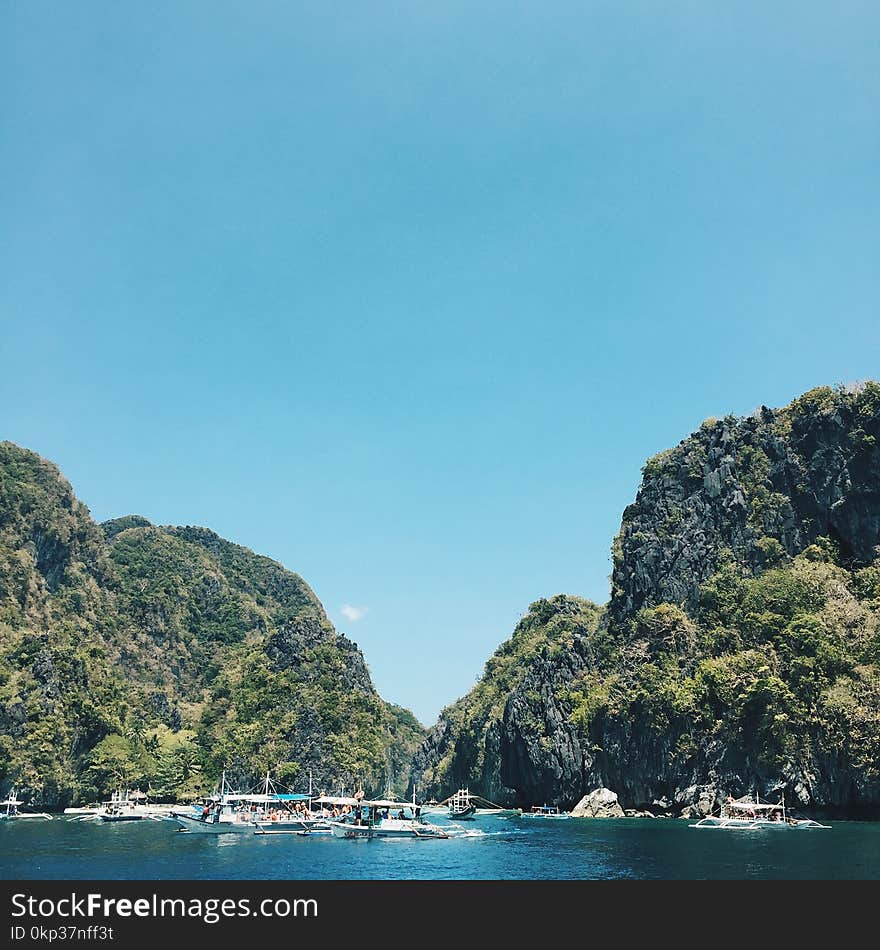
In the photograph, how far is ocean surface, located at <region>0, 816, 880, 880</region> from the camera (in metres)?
42.2

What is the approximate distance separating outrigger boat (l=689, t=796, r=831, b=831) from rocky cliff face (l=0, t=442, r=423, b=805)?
65.6 m

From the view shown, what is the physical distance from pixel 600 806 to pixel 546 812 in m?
12.2

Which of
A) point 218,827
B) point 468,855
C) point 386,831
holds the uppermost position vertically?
point 468,855

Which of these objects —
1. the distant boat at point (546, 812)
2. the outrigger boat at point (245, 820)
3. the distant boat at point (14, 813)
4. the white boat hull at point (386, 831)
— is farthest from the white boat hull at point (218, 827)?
the distant boat at point (546, 812)

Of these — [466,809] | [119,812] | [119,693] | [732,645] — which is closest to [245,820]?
[119,812]

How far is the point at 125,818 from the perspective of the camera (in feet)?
307

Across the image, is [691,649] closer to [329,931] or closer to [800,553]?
[800,553]

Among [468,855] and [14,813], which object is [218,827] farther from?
[14,813]

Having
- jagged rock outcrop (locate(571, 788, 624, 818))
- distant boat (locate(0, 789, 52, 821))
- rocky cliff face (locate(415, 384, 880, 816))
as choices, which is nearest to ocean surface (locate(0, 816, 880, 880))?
rocky cliff face (locate(415, 384, 880, 816))

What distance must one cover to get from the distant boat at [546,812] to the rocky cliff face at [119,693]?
30.8 m

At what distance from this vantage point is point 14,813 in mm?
103250

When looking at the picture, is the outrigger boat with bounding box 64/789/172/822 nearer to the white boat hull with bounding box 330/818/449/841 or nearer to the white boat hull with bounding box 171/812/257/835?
the white boat hull with bounding box 171/812/257/835

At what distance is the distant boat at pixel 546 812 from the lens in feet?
342

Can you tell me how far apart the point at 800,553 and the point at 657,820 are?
40386mm
